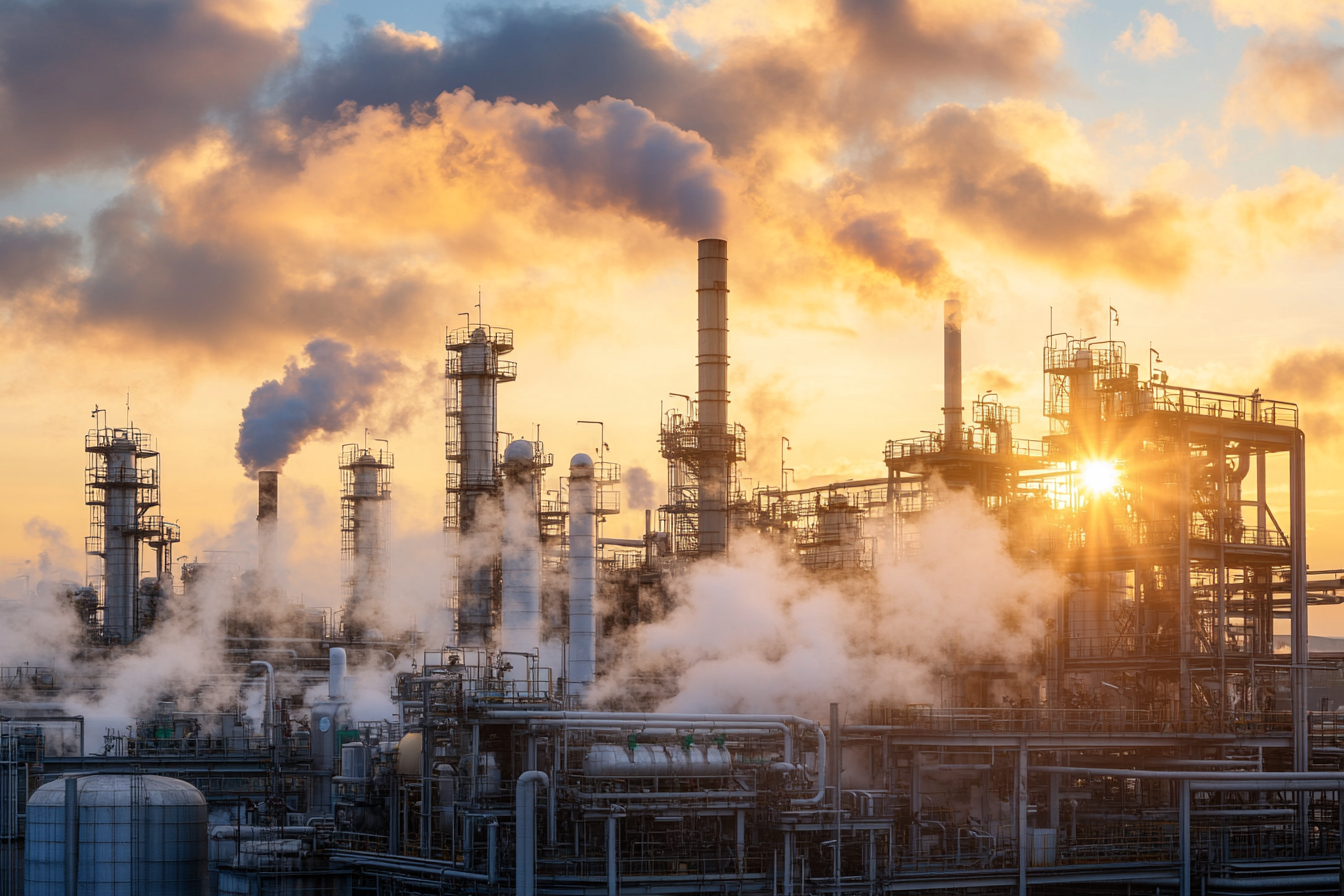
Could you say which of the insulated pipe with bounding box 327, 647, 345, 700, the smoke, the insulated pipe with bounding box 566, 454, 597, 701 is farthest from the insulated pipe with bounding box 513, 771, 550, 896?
the insulated pipe with bounding box 327, 647, 345, 700

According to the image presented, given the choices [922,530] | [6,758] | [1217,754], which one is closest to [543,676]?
[922,530]

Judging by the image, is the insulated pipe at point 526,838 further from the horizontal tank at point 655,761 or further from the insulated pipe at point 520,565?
the insulated pipe at point 520,565

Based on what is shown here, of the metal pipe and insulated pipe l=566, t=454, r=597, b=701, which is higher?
insulated pipe l=566, t=454, r=597, b=701

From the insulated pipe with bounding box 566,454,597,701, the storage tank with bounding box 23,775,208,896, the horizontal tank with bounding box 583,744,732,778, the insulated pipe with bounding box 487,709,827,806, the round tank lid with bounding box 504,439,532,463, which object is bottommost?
the storage tank with bounding box 23,775,208,896

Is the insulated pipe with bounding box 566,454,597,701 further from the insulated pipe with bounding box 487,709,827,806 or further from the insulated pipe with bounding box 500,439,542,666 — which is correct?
the insulated pipe with bounding box 487,709,827,806

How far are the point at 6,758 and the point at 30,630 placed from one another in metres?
22.2

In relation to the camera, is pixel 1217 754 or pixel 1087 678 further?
pixel 1087 678

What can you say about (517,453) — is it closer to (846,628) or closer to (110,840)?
(846,628)

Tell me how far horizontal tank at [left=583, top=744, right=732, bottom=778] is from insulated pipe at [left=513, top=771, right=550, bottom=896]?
195 cm

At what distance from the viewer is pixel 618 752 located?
3562cm

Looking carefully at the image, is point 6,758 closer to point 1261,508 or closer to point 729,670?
point 729,670

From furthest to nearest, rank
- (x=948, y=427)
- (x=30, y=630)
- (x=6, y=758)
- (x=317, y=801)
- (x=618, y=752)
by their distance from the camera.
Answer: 1. (x=30, y=630)
2. (x=948, y=427)
3. (x=317, y=801)
4. (x=6, y=758)
5. (x=618, y=752)

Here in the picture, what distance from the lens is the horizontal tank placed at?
35312 millimetres

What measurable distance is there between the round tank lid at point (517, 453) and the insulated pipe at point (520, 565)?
162mm
